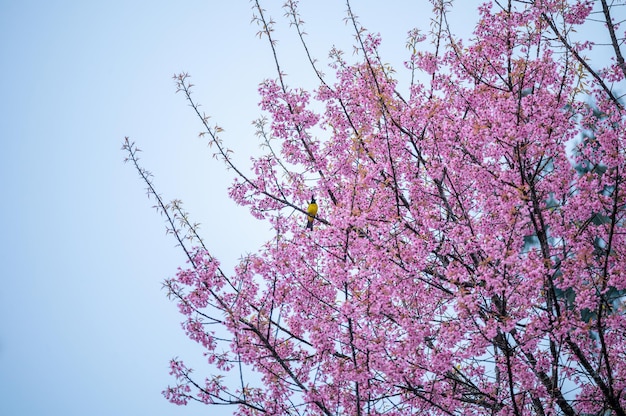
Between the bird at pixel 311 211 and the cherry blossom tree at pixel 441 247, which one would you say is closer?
the cherry blossom tree at pixel 441 247

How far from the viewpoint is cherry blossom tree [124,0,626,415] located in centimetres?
442

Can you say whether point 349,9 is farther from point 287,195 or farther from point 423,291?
point 423,291

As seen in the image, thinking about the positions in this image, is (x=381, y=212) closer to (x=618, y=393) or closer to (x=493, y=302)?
(x=493, y=302)

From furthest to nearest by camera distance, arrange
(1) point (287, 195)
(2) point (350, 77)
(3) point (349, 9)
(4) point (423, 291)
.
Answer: (2) point (350, 77) < (1) point (287, 195) < (4) point (423, 291) < (3) point (349, 9)

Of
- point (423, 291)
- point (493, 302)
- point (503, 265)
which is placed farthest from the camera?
point (423, 291)

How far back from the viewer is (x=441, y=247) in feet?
16.2

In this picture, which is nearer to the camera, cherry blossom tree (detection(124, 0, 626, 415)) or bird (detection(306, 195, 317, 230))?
cherry blossom tree (detection(124, 0, 626, 415))

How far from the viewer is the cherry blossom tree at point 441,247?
4418mm

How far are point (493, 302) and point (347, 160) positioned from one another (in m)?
2.43

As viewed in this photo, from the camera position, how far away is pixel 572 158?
5547mm

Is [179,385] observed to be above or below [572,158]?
below

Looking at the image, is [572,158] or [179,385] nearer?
[179,385]

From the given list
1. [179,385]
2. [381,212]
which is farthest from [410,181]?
[179,385]

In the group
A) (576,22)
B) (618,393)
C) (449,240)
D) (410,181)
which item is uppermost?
(576,22)
